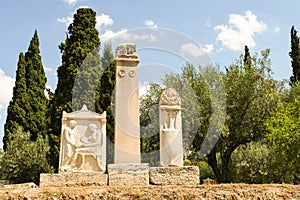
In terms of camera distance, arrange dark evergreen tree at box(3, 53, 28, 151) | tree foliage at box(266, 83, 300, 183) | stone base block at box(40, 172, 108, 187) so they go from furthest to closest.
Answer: dark evergreen tree at box(3, 53, 28, 151), tree foliage at box(266, 83, 300, 183), stone base block at box(40, 172, 108, 187)

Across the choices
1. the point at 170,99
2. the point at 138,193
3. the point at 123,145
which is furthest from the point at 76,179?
the point at 138,193

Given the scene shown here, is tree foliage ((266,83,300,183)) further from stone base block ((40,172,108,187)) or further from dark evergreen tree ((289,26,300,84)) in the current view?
dark evergreen tree ((289,26,300,84))

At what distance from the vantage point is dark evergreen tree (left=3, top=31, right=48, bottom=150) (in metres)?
26.0

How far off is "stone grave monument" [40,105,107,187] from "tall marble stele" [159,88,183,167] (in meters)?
1.69

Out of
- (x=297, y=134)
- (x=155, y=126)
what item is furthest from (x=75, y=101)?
(x=297, y=134)

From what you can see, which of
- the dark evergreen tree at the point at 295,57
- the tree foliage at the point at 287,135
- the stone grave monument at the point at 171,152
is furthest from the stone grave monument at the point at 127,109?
the dark evergreen tree at the point at 295,57

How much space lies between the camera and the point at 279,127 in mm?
16844

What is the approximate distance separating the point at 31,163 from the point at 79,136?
1473 centimetres

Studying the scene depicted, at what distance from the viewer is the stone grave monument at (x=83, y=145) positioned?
361 inches

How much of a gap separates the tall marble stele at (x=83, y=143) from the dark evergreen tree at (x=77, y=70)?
1018 cm

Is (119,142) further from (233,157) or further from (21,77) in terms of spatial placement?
(21,77)

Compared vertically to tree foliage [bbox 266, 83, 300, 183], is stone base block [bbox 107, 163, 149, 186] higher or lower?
lower

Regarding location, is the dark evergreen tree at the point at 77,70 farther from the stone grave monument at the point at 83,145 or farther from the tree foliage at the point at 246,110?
the stone grave monument at the point at 83,145

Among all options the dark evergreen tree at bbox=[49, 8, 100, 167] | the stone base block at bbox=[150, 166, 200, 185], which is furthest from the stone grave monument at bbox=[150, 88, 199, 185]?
the dark evergreen tree at bbox=[49, 8, 100, 167]
